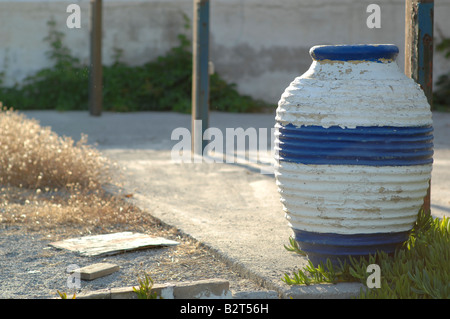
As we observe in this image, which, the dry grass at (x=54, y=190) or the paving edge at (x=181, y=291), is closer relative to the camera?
the paving edge at (x=181, y=291)

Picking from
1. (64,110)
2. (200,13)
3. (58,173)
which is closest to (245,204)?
(58,173)

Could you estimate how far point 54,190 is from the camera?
5988 mm

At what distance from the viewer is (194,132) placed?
796 cm

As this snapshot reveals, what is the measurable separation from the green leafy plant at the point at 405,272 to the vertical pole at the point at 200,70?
442 centimetres

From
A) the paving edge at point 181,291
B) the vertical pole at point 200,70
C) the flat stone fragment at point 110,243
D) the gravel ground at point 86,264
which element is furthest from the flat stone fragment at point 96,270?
the vertical pole at point 200,70

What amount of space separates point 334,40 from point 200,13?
5.56 m

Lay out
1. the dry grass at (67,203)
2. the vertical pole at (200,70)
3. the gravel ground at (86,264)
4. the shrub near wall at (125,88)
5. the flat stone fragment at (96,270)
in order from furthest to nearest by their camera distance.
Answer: the shrub near wall at (125,88) → the vertical pole at (200,70) → the dry grass at (67,203) → the flat stone fragment at (96,270) → the gravel ground at (86,264)

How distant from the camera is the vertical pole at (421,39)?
406 centimetres

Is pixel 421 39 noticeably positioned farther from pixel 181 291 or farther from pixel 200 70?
pixel 200 70

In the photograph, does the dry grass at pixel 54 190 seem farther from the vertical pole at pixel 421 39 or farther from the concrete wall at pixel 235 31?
the concrete wall at pixel 235 31

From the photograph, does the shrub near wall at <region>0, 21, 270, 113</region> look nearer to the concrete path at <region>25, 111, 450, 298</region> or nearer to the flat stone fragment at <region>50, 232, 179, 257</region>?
A: the concrete path at <region>25, 111, 450, 298</region>

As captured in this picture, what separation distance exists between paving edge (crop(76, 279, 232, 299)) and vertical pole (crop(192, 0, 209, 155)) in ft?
15.5

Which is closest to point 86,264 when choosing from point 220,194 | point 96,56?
point 220,194
